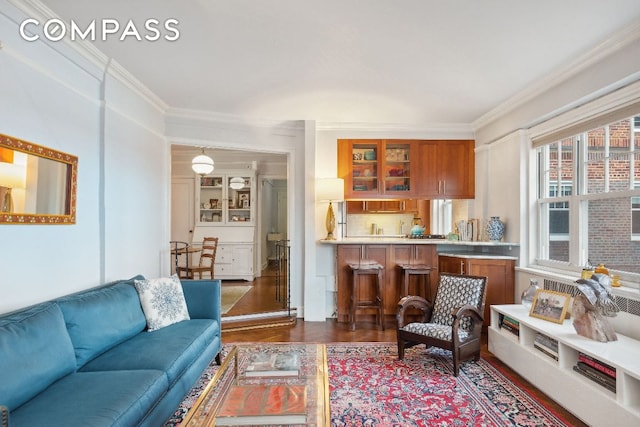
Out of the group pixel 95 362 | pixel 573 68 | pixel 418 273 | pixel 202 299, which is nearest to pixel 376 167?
pixel 418 273

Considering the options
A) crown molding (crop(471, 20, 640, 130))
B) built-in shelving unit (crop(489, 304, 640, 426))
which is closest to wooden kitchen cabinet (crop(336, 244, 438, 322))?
built-in shelving unit (crop(489, 304, 640, 426))

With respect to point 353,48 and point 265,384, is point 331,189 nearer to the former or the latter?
point 353,48


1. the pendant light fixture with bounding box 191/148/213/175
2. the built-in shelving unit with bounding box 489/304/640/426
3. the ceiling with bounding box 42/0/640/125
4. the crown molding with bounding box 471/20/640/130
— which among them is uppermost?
the ceiling with bounding box 42/0/640/125

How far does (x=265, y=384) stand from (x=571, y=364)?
2.17 metres

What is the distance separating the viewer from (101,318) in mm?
2270

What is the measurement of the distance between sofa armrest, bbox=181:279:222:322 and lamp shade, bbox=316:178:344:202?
1928 millimetres

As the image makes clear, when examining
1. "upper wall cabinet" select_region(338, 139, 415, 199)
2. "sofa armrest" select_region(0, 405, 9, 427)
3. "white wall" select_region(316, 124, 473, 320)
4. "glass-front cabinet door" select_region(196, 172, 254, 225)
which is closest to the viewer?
"sofa armrest" select_region(0, 405, 9, 427)

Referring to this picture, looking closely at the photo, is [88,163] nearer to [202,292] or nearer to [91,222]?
[91,222]

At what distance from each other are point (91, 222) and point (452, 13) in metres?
3.22

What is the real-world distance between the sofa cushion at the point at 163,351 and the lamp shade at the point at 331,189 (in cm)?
228

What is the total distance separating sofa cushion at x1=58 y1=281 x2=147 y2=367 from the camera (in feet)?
6.86

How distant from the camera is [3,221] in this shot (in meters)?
2.10

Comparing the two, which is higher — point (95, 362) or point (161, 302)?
point (161, 302)

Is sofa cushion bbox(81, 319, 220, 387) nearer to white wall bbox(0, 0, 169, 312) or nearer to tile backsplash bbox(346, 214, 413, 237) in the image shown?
white wall bbox(0, 0, 169, 312)
